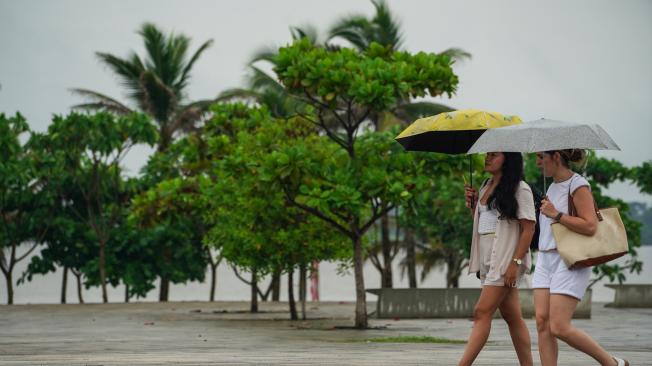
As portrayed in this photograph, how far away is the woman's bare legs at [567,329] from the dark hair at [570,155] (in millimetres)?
1060

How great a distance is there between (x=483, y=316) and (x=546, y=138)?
1.44 m

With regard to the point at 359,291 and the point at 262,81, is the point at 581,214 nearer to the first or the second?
the point at 359,291

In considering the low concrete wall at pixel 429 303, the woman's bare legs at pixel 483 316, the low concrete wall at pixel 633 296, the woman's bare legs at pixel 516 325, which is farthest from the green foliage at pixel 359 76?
the low concrete wall at pixel 633 296

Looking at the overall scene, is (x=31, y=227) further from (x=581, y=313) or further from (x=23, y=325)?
(x=581, y=313)

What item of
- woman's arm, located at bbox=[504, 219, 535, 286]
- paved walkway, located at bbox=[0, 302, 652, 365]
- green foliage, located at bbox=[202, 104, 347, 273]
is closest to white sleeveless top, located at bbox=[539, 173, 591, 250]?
woman's arm, located at bbox=[504, 219, 535, 286]

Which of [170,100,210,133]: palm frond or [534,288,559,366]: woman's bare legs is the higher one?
[170,100,210,133]: palm frond

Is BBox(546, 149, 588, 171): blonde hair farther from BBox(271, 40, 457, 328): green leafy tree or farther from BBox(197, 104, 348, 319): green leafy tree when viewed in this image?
BBox(197, 104, 348, 319): green leafy tree

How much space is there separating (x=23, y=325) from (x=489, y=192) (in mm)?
15177

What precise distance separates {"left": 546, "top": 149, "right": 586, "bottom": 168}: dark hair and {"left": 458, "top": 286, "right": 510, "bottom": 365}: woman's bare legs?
43.7 inches

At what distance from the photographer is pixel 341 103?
71.0ft

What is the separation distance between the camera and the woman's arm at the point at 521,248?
8.98m

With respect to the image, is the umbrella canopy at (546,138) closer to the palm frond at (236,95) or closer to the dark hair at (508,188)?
the dark hair at (508,188)

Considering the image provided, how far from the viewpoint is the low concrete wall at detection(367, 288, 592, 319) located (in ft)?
89.1

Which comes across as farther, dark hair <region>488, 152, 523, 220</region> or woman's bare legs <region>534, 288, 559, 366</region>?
dark hair <region>488, 152, 523, 220</region>
